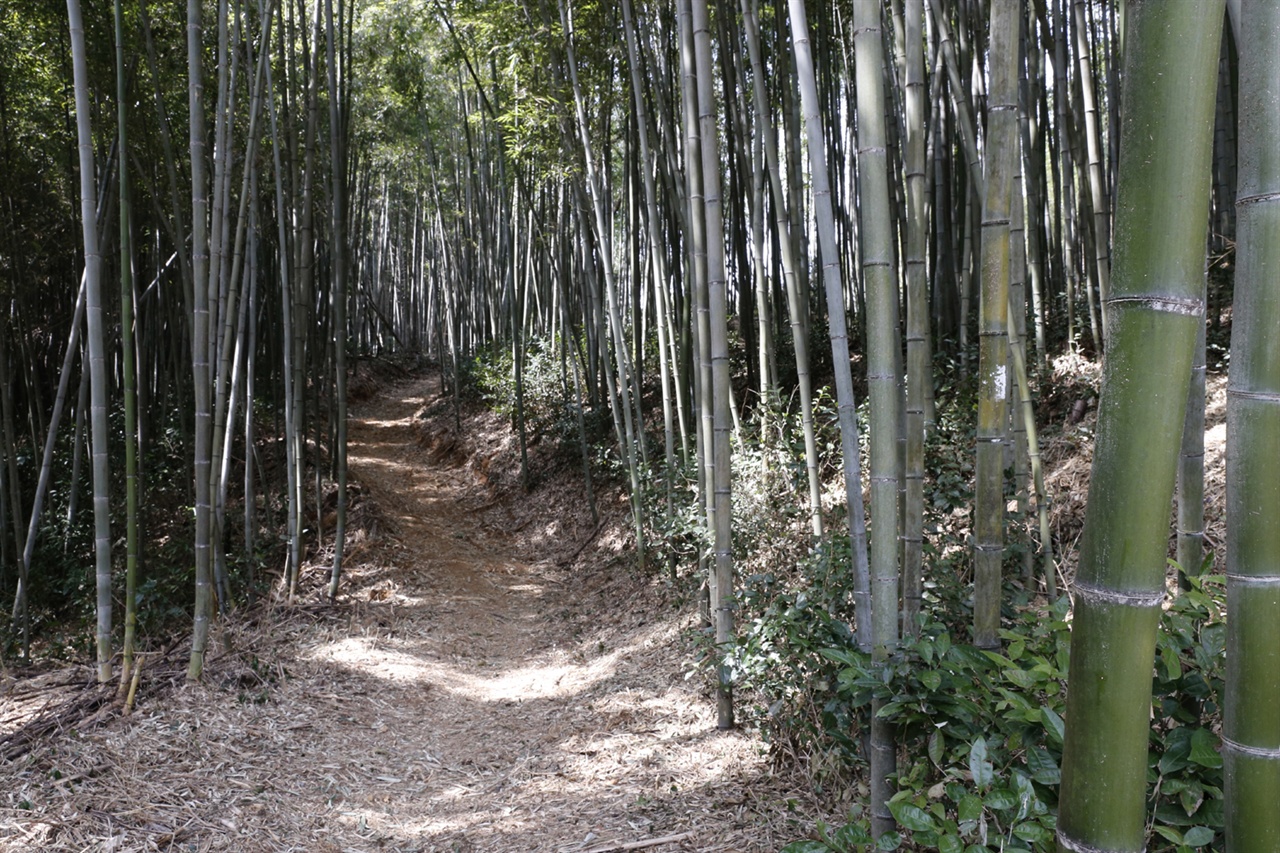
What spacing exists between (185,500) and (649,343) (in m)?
3.98

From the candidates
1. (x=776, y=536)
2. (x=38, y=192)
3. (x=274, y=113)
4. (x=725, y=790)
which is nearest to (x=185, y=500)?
(x=38, y=192)

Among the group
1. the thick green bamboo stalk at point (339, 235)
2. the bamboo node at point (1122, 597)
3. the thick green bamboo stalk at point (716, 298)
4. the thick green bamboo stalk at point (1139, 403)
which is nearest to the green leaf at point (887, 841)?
the thick green bamboo stalk at point (1139, 403)

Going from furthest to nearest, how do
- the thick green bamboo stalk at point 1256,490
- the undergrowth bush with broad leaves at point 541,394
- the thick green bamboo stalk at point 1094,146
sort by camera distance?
1. the undergrowth bush with broad leaves at point 541,394
2. the thick green bamboo stalk at point 1094,146
3. the thick green bamboo stalk at point 1256,490

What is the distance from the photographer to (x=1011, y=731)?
1.35 m

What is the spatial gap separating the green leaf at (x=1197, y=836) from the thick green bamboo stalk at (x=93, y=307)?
3288 mm

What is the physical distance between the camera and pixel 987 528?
1.62 m

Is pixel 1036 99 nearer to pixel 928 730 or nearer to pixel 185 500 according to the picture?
pixel 928 730

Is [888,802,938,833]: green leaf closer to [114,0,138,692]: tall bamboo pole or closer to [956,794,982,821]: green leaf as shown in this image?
[956,794,982,821]: green leaf

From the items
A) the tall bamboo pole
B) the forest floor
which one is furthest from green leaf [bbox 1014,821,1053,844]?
the tall bamboo pole

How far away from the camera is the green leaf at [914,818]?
1171mm

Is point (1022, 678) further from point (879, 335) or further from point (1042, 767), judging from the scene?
point (879, 335)

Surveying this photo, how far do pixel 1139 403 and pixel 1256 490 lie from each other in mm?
212

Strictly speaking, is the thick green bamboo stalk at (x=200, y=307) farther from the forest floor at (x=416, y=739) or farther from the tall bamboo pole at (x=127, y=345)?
the forest floor at (x=416, y=739)

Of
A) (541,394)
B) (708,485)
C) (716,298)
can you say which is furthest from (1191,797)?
(541,394)
